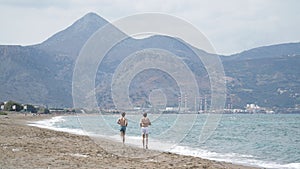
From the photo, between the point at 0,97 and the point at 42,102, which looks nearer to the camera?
the point at 0,97

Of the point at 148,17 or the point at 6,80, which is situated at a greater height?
the point at 6,80

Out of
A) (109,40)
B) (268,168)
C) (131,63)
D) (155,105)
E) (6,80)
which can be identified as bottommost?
(268,168)

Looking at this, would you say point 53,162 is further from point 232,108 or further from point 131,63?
point 232,108

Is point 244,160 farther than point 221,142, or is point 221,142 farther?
point 221,142

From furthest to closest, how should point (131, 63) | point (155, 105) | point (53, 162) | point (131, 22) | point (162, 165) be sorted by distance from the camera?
point (155, 105) < point (131, 63) < point (131, 22) < point (162, 165) < point (53, 162)

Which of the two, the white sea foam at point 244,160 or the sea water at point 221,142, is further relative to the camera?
the sea water at point 221,142

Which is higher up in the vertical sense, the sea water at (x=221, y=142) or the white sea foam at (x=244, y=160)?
the sea water at (x=221, y=142)

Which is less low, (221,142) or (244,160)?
(221,142)

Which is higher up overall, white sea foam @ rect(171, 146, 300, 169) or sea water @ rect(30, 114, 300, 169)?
sea water @ rect(30, 114, 300, 169)

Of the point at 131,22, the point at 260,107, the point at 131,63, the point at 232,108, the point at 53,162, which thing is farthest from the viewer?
the point at 260,107

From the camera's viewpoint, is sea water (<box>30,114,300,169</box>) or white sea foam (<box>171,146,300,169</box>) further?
sea water (<box>30,114,300,169</box>)

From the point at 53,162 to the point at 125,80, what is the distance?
10360 mm

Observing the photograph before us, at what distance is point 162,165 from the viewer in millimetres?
16625

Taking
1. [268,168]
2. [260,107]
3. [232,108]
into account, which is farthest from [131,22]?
[260,107]
